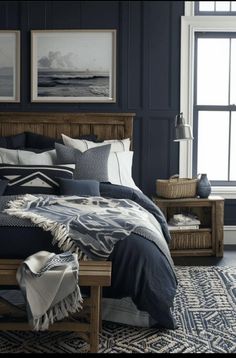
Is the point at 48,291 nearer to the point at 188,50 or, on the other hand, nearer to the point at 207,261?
the point at 207,261

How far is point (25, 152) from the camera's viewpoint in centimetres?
459

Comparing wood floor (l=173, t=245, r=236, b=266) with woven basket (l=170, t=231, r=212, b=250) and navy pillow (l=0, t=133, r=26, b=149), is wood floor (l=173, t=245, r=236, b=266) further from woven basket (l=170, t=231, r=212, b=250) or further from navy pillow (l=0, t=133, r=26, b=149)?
navy pillow (l=0, t=133, r=26, b=149)

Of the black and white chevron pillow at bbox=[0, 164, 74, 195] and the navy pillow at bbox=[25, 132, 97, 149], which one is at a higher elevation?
the navy pillow at bbox=[25, 132, 97, 149]

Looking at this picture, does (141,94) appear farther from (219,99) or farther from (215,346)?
(215,346)

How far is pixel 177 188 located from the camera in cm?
485

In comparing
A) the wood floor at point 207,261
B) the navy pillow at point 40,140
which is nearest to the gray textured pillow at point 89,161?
the navy pillow at point 40,140

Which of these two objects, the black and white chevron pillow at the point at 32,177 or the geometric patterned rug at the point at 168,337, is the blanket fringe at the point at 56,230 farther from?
the black and white chevron pillow at the point at 32,177

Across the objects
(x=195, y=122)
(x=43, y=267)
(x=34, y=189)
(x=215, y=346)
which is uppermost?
(x=195, y=122)

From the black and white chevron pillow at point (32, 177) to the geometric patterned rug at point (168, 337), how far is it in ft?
4.18

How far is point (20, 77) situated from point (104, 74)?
2.85 feet

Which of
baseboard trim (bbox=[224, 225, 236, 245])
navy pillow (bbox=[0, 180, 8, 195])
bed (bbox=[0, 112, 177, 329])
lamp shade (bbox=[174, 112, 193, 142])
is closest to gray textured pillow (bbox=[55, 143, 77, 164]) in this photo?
navy pillow (bbox=[0, 180, 8, 195])

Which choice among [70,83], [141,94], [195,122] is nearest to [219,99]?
[195,122]

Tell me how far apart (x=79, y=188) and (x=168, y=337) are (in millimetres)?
1354

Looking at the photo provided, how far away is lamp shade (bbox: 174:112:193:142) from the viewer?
4.88m
